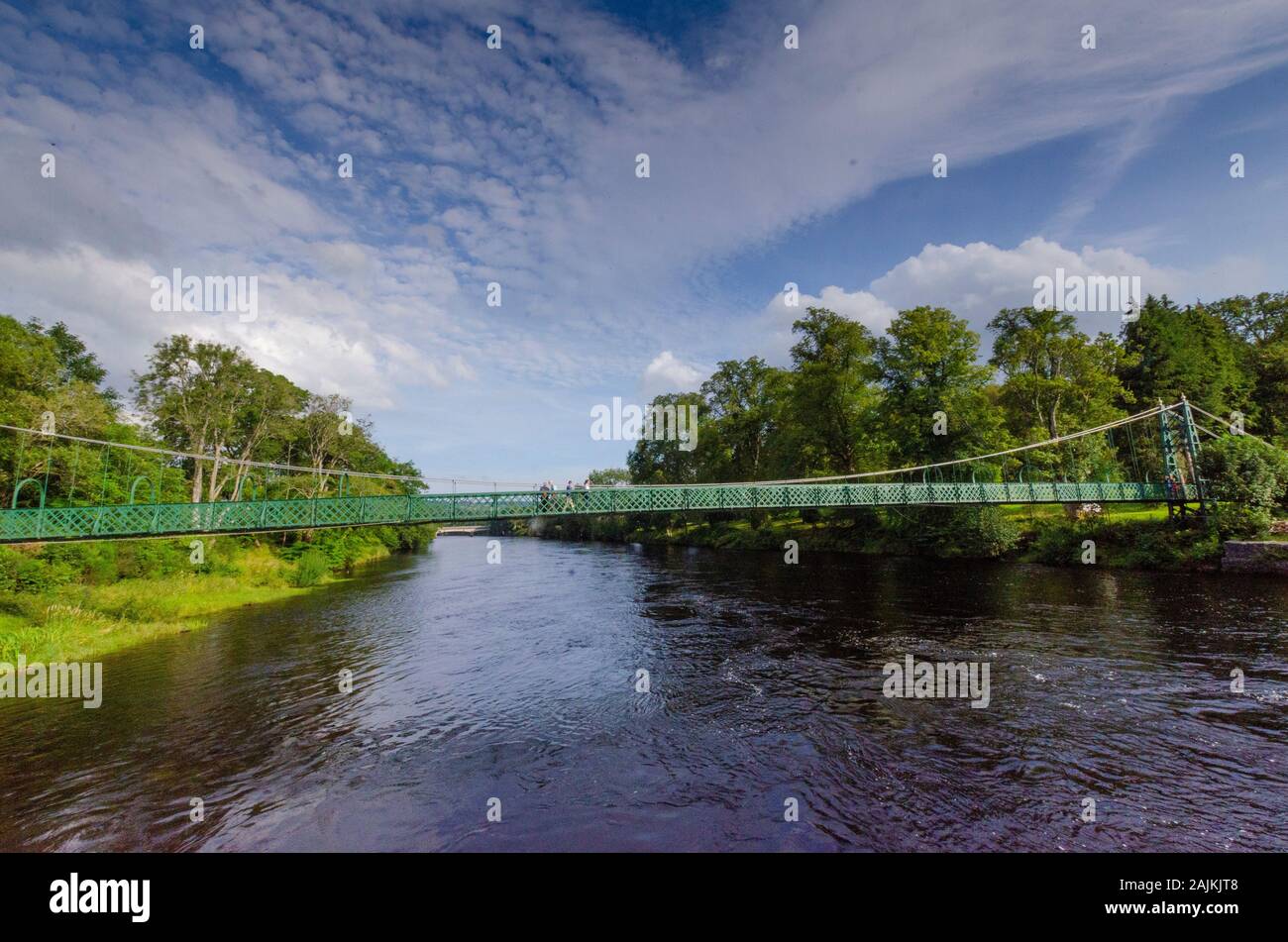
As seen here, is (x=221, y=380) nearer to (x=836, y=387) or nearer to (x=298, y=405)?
(x=298, y=405)

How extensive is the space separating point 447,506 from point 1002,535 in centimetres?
2885

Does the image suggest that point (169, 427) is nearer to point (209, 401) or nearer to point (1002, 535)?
point (209, 401)

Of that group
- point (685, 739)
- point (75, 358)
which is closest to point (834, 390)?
point (685, 739)

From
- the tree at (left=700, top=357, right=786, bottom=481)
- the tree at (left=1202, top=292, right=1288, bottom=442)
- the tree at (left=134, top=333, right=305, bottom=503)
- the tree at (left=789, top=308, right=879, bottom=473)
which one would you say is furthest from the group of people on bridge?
the tree at (left=1202, top=292, right=1288, bottom=442)

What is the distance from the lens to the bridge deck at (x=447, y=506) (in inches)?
568

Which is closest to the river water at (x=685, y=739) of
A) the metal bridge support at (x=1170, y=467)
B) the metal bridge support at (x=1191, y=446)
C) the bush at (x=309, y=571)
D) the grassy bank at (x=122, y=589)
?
the grassy bank at (x=122, y=589)

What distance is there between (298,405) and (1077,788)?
42924 mm

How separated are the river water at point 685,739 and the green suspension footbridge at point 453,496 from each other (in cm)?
394

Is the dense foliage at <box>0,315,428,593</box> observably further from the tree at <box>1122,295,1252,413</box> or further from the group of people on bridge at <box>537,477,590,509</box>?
the tree at <box>1122,295,1252,413</box>

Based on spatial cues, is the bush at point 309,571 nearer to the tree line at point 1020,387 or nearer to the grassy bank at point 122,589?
the grassy bank at point 122,589

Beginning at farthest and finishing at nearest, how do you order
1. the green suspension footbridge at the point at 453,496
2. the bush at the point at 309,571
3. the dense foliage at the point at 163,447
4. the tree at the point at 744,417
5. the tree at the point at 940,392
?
the tree at the point at 744,417 → the tree at the point at 940,392 → the bush at the point at 309,571 → the dense foliage at the point at 163,447 → the green suspension footbridge at the point at 453,496

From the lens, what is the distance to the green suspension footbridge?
50.4 feet

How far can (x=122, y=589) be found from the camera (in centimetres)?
1759
